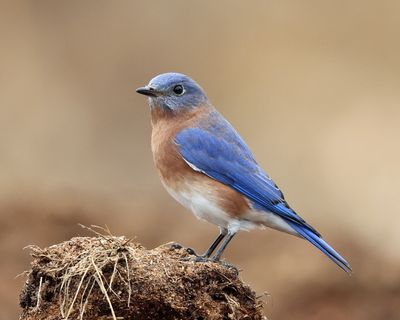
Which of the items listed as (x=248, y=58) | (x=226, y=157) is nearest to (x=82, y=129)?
(x=248, y=58)

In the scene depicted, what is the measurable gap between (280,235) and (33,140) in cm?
489

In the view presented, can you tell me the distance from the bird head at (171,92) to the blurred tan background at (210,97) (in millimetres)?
5465

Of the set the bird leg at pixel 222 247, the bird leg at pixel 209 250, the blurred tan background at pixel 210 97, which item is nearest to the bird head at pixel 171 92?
the bird leg at pixel 209 250

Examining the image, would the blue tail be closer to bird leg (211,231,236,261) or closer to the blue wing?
the blue wing

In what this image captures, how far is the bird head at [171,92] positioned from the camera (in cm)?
938

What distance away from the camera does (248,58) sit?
58.4 feet

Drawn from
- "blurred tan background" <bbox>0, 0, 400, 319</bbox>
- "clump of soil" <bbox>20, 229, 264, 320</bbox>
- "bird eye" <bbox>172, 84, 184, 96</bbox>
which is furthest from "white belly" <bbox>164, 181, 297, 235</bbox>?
"blurred tan background" <bbox>0, 0, 400, 319</bbox>

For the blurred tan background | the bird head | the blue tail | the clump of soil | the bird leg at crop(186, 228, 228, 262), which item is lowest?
the clump of soil

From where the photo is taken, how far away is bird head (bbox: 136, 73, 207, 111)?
9.38 m

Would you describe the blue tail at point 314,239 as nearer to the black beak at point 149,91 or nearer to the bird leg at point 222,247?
the bird leg at point 222,247

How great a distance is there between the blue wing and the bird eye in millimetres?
373

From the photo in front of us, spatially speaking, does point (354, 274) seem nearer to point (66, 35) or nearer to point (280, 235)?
point (280, 235)

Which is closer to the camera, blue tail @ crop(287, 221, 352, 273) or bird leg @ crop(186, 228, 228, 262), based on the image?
bird leg @ crop(186, 228, 228, 262)

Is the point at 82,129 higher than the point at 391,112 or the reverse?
the reverse
